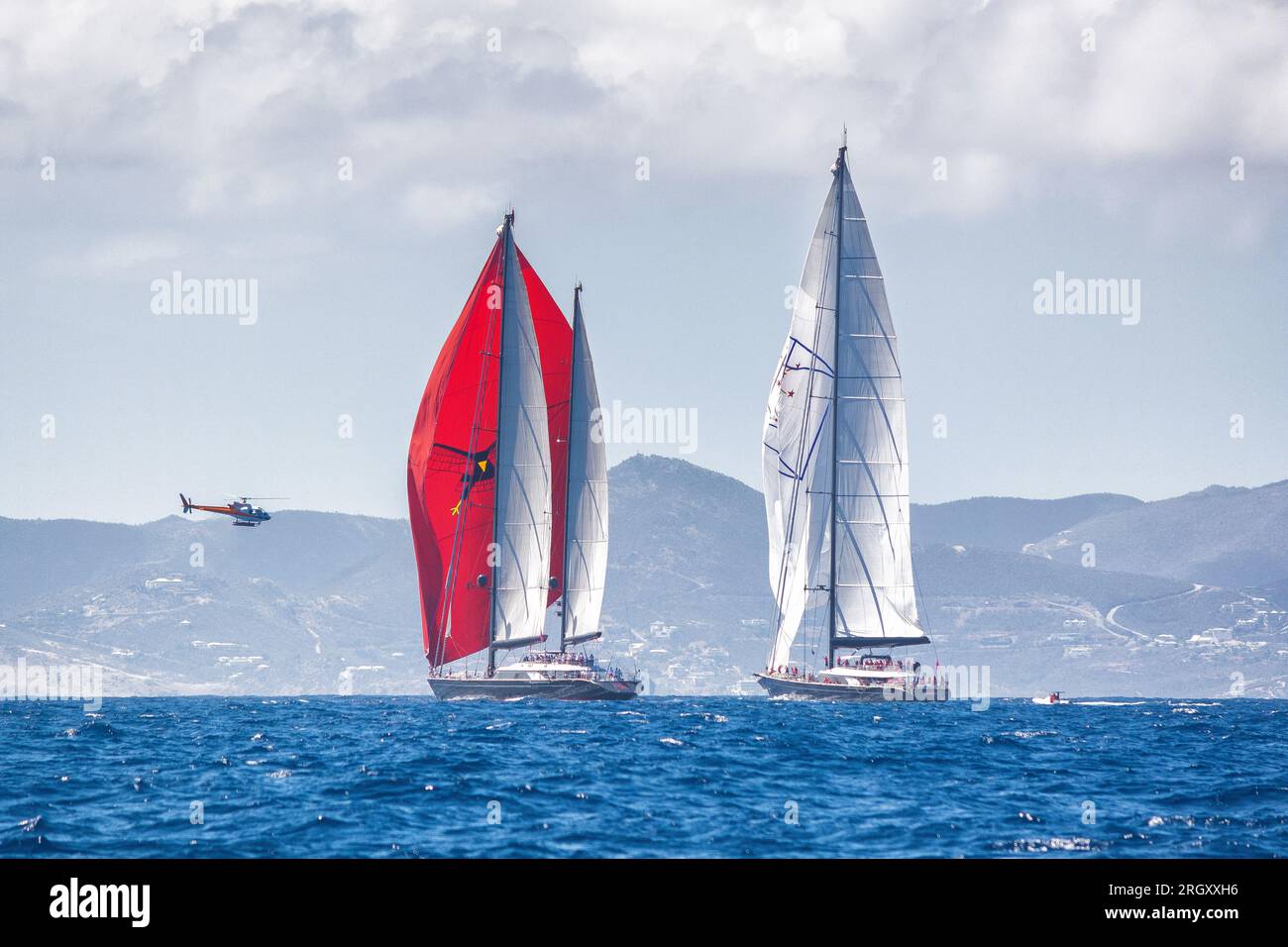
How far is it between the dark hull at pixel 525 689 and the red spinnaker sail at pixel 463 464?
7.09ft

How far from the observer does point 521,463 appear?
86.6 meters

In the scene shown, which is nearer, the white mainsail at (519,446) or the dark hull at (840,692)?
the white mainsail at (519,446)

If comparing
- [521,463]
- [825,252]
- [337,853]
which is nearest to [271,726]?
[521,463]

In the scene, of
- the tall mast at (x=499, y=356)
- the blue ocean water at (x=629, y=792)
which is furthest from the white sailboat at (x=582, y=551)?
the blue ocean water at (x=629, y=792)

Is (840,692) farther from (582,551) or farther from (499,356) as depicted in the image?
(499,356)

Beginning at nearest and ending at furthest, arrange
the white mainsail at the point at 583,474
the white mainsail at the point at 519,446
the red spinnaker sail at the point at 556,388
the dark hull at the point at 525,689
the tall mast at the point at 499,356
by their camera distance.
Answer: the white mainsail at the point at 519,446, the tall mast at the point at 499,356, the dark hull at the point at 525,689, the red spinnaker sail at the point at 556,388, the white mainsail at the point at 583,474

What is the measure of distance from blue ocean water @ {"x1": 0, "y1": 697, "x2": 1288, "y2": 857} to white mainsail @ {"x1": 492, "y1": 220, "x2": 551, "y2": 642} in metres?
28.9

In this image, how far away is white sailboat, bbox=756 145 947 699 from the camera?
89.7 m

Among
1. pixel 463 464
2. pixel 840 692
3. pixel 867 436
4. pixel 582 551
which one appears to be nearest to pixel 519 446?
pixel 463 464

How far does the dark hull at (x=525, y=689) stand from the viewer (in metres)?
88.3

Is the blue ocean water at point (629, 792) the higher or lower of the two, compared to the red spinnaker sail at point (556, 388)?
lower

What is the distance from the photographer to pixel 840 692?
9031 centimetres

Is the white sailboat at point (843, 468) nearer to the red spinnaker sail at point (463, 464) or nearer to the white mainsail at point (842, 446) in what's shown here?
the white mainsail at point (842, 446)

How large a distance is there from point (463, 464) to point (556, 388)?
900cm
